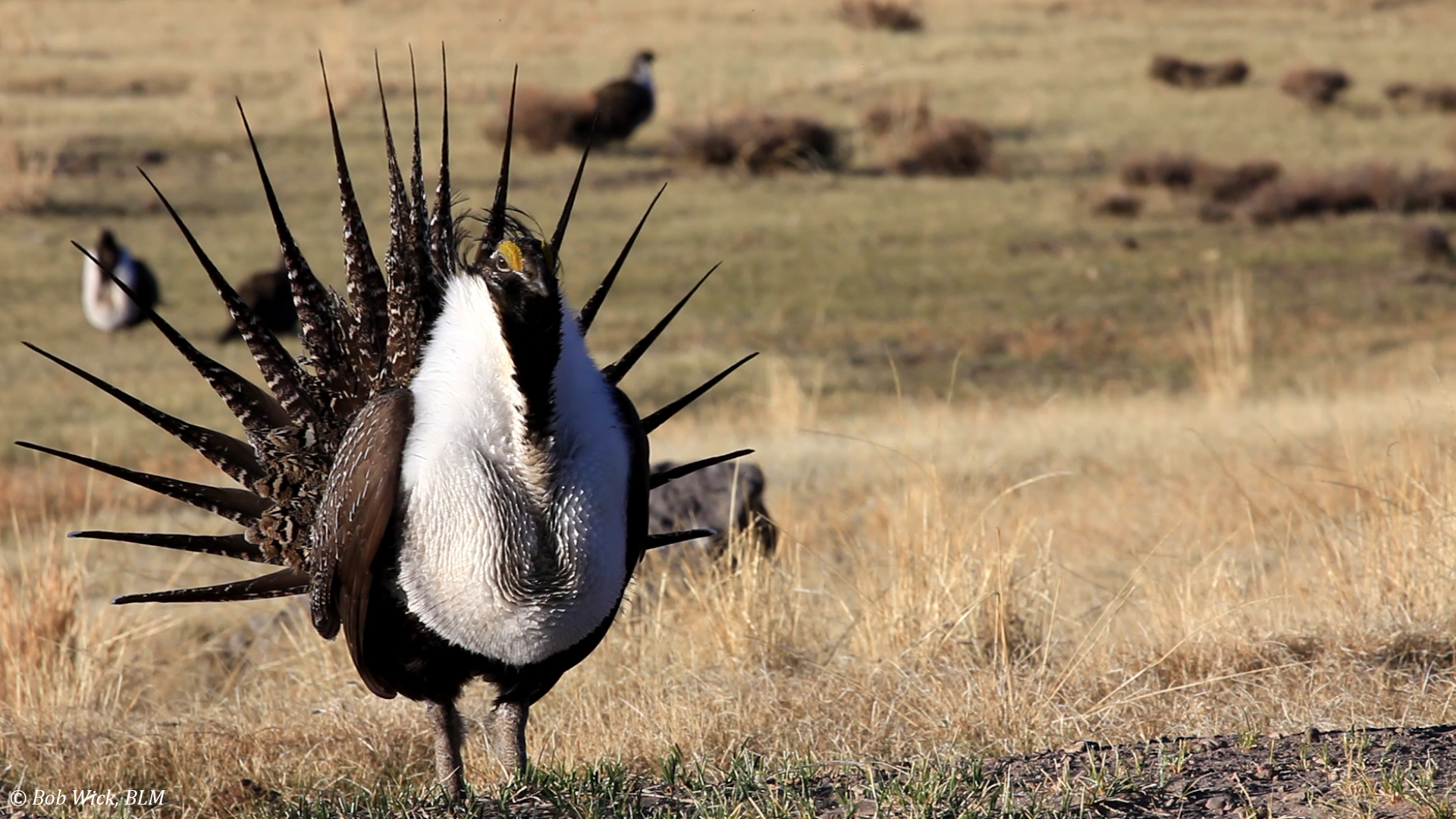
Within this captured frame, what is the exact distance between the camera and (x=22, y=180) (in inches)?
571

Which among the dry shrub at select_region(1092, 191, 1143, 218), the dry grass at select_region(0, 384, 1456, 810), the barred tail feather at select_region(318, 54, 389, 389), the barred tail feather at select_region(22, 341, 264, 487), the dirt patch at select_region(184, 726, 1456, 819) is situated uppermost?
the barred tail feather at select_region(318, 54, 389, 389)

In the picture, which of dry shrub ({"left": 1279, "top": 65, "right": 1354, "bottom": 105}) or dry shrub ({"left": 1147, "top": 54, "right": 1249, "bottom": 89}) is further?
dry shrub ({"left": 1147, "top": 54, "right": 1249, "bottom": 89})

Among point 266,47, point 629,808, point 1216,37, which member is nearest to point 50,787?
point 629,808

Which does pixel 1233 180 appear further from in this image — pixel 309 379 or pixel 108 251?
pixel 309 379

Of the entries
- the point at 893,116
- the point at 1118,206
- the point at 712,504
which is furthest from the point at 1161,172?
the point at 712,504

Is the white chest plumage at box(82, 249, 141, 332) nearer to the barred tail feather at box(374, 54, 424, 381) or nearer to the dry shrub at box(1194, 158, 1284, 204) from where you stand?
the barred tail feather at box(374, 54, 424, 381)

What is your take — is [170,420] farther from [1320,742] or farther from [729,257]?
[729,257]

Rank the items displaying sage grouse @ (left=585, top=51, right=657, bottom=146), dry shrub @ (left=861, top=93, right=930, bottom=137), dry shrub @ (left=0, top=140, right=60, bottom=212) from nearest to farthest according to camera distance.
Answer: dry shrub @ (left=0, top=140, right=60, bottom=212)
displaying sage grouse @ (left=585, top=51, right=657, bottom=146)
dry shrub @ (left=861, top=93, right=930, bottom=137)

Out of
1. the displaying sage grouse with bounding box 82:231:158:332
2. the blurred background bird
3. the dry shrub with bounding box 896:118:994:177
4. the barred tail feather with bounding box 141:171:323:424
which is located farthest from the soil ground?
the blurred background bird

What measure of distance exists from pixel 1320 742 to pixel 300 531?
6.80 ft

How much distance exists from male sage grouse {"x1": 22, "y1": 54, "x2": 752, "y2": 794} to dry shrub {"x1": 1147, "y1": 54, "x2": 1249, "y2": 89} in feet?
61.0

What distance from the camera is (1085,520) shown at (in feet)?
21.6

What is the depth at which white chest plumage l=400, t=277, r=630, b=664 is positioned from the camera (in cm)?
285

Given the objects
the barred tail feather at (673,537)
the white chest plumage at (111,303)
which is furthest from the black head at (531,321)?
the white chest plumage at (111,303)
